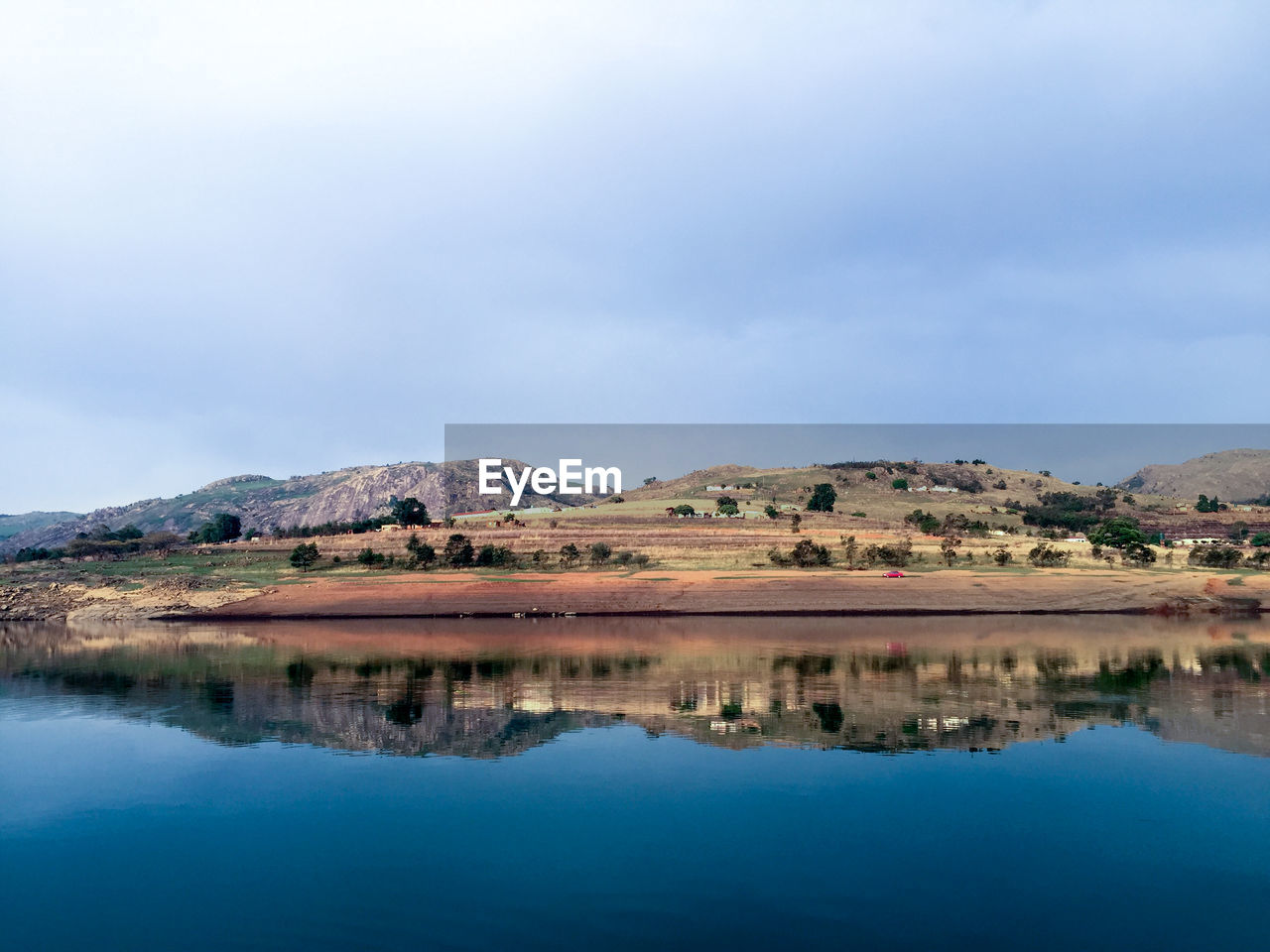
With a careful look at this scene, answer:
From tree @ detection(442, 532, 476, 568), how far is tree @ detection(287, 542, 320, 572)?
17.0 m

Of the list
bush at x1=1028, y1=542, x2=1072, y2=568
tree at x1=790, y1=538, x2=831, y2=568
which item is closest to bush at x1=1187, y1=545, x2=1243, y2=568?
bush at x1=1028, y1=542, x2=1072, y2=568

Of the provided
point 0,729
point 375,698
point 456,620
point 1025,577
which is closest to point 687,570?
point 456,620

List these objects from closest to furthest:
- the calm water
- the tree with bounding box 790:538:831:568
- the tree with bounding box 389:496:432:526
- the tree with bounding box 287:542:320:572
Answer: the calm water < the tree with bounding box 790:538:831:568 < the tree with bounding box 287:542:320:572 < the tree with bounding box 389:496:432:526

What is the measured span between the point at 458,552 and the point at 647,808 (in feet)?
299

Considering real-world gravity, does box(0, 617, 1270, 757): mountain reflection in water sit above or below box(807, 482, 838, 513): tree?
below

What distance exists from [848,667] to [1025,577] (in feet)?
169

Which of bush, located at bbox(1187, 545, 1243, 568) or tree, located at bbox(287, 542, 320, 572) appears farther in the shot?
tree, located at bbox(287, 542, 320, 572)

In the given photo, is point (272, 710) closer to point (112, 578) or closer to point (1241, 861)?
point (1241, 861)

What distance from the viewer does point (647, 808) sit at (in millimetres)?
22391

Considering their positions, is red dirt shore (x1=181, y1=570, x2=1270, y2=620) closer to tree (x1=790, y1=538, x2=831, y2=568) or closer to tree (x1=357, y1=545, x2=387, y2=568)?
tree (x1=790, y1=538, x2=831, y2=568)

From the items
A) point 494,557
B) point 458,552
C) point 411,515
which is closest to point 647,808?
point 494,557

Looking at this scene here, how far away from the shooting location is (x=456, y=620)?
8050 cm

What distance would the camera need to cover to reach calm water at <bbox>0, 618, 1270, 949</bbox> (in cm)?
1580

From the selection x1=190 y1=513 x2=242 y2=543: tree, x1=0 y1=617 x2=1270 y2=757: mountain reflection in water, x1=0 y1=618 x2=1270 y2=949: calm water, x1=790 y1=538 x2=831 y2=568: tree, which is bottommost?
x1=0 y1=617 x2=1270 y2=757: mountain reflection in water
